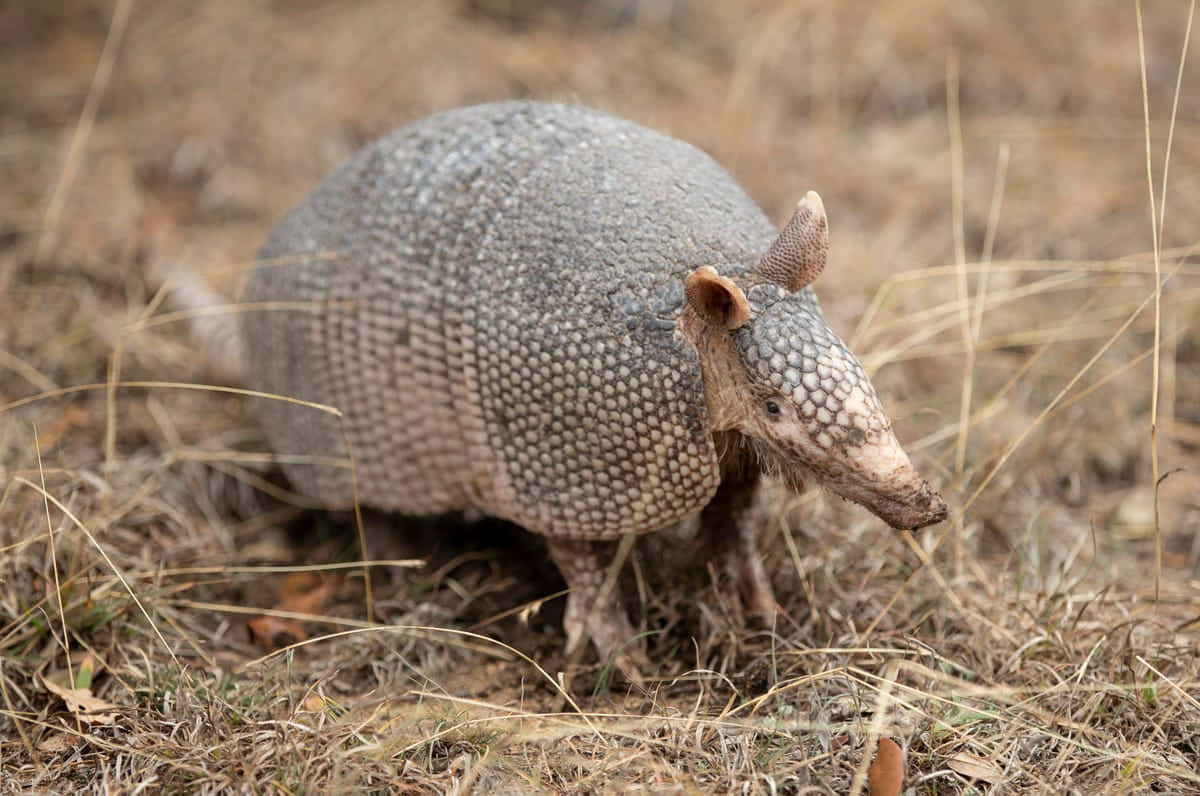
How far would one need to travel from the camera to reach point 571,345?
3414mm

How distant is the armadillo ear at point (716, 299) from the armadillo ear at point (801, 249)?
0.14 meters

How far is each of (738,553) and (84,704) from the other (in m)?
2.40

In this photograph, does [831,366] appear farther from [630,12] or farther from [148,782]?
[630,12]

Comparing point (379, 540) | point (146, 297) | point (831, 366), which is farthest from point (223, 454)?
point (831, 366)

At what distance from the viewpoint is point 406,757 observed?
10.8ft

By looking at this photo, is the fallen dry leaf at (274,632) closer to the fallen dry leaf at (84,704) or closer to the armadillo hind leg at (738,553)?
the fallen dry leaf at (84,704)

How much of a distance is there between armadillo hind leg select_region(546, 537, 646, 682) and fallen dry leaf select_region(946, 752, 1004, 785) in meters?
1.18

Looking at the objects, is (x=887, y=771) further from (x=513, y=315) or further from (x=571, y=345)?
(x=513, y=315)

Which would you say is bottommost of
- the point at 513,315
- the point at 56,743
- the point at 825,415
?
the point at 56,743

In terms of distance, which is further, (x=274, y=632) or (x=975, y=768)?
(x=274, y=632)

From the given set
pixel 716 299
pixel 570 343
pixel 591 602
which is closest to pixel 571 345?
pixel 570 343

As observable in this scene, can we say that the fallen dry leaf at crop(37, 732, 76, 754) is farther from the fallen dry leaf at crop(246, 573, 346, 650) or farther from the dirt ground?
the fallen dry leaf at crop(246, 573, 346, 650)

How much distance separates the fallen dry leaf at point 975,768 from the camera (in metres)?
3.17

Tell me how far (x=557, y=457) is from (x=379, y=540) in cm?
150
